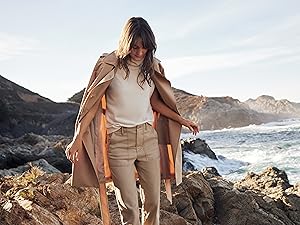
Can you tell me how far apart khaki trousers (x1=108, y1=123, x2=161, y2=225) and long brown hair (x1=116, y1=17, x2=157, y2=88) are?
400mm

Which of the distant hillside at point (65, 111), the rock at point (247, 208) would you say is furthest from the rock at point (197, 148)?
the rock at point (247, 208)

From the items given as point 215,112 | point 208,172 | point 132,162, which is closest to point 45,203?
point 132,162

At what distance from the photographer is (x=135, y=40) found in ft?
11.5

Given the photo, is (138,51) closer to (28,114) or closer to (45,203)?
(45,203)

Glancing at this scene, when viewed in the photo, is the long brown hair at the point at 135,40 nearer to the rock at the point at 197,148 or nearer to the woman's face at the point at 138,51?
the woman's face at the point at 138,51

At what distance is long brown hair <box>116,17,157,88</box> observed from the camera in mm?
3498

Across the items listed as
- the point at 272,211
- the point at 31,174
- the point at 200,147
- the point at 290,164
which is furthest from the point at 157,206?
the point at 200,147

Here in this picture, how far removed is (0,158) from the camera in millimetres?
16203

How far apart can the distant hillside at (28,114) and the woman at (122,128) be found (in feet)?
112

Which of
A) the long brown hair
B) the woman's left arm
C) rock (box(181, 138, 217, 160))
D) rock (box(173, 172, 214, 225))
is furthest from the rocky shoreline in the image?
rock (box(181, 138, 217, 160))

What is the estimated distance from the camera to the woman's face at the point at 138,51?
11.5 feet

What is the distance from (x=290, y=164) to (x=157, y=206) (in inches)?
703

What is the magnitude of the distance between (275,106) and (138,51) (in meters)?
119

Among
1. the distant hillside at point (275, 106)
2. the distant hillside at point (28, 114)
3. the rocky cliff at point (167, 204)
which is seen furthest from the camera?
the distant hillside at point (275, 106)
